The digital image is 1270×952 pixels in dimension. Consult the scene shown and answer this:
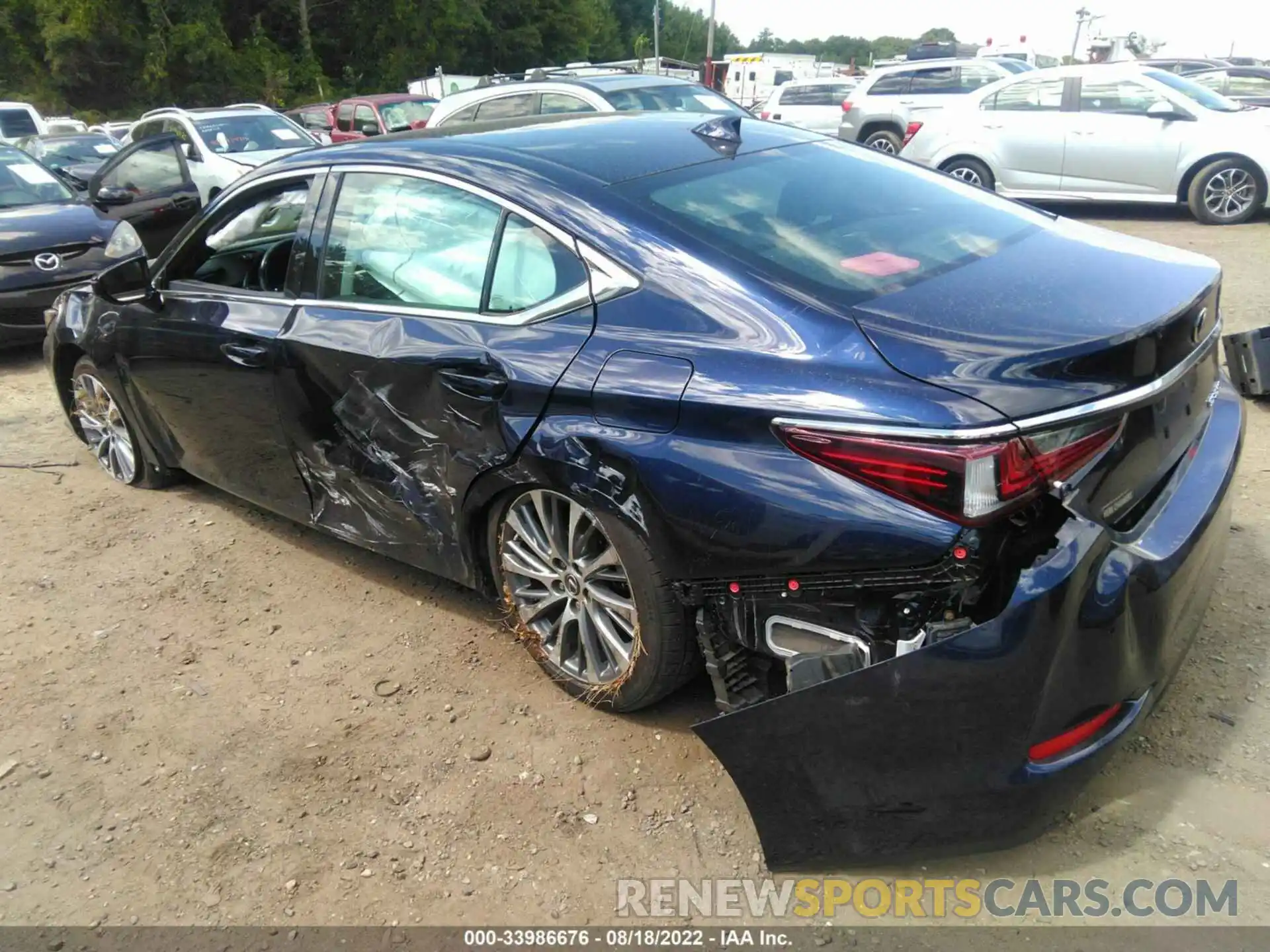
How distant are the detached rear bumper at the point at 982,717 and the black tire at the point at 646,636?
0.42 meters

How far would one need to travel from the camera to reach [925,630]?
2.21 metres

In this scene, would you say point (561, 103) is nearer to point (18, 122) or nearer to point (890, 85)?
point (890, 85)

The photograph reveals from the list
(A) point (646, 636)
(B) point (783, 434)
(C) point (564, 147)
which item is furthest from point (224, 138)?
(B) point (783, 434)

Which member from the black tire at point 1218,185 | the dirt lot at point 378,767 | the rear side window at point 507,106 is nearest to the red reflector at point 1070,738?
the dirt lot at point 378,767

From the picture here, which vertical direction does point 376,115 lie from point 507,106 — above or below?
below

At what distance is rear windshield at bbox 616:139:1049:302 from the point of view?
262cm

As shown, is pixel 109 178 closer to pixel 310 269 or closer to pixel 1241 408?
pixel 310 269

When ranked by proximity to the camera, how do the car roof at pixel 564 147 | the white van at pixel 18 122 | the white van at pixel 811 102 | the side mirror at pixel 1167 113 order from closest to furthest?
1. the car roof at pixel 564 147
2. the side mirror at pixel 1167 113
3. the white van at pixel 811 102
4. the white van at pixel 18 122

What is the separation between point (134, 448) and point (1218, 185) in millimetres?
10116

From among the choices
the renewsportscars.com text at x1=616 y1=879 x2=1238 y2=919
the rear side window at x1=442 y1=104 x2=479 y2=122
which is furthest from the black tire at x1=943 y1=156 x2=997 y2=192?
the renewsportscars.com text at x1=616 y1=879 x2=1238 y2=919

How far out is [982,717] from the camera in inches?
83.8

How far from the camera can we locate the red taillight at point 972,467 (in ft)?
6.84

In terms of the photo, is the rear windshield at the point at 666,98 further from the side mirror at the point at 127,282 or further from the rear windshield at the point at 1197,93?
the side mirror at the point at 127,282

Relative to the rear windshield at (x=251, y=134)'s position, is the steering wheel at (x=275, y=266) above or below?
above
